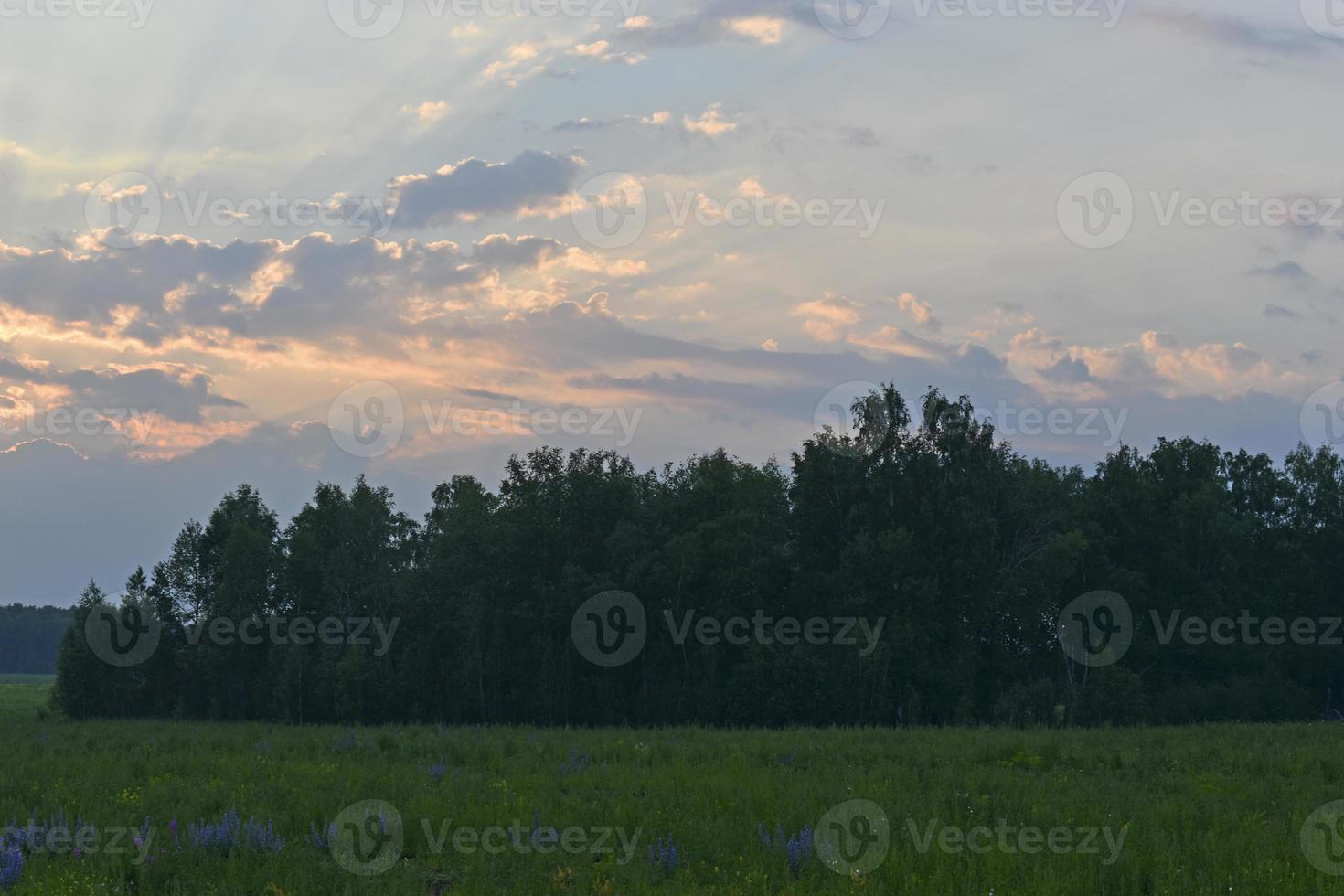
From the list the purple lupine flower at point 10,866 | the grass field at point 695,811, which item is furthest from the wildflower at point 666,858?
the purple lupine flower at point 10,866

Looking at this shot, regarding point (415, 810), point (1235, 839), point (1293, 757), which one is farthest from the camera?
point (1293, 757)

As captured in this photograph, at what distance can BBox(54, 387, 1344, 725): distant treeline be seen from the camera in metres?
51.9

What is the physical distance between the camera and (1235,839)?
550 inches

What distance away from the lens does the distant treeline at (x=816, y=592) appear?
2045 inches

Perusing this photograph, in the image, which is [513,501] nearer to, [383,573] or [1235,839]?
[383,573]

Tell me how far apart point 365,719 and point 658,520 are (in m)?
18.8

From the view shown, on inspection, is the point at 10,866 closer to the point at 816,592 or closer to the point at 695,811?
the point at 695,811

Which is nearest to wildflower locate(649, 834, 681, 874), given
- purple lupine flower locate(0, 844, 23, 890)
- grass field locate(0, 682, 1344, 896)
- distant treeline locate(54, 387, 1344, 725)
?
grass field locate(0, 682, 1344, 896)

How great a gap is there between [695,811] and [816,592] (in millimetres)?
40784

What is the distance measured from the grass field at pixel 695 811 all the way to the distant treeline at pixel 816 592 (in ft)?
79.9

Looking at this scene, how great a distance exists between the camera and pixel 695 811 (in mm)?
16141

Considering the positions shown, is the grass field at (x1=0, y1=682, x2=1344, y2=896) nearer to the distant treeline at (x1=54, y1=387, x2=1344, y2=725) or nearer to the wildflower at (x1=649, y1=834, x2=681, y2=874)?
the wildflower at (x1=649, y1=834, x2=681, y2=874)

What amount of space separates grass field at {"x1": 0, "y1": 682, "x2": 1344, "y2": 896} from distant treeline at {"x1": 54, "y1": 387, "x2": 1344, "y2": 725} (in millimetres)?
24343

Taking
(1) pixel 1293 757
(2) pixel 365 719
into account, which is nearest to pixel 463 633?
(2) pixel 365 719
